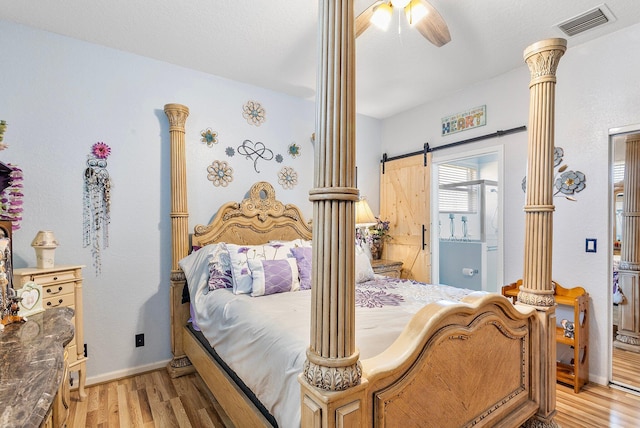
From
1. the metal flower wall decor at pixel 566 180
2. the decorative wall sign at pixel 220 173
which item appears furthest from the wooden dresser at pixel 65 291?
the metal flower wall decor at pixel 566 180

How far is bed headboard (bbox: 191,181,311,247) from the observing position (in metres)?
3.10

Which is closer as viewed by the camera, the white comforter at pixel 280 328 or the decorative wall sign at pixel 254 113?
the white comforter at pixel 280 328

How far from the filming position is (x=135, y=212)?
9.25 feet

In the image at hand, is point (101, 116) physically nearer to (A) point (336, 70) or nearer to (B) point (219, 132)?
(B) point (219, 132)

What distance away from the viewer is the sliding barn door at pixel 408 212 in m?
3.94

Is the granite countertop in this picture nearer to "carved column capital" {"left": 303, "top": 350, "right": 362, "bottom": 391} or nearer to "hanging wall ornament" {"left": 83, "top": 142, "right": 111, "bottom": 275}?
"carved column capital" {"left": 303, "top": 350, "right": 362, "bottom": 391}

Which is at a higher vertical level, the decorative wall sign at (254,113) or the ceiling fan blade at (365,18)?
the ceiling fan blade at (365,18)

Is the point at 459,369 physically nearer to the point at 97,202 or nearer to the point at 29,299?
the point at 29,299

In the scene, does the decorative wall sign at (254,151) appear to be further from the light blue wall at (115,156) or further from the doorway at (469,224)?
the doorway at (469,224)

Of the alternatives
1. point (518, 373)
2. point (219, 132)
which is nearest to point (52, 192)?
point (219, 132)

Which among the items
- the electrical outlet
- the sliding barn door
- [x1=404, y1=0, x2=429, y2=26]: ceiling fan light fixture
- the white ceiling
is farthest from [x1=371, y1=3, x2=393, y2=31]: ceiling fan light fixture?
the electrical outlet

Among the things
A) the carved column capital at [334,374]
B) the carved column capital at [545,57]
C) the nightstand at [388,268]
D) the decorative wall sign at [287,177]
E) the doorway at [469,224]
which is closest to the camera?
the carved column capital at [334,374]

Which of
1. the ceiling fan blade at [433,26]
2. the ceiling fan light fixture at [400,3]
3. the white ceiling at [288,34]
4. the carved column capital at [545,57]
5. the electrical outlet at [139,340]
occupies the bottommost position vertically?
the electrical outlet at [139,340]

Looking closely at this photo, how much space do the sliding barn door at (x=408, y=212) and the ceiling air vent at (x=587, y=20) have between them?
1739mm
